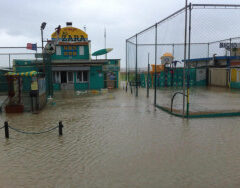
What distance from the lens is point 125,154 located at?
263 inches

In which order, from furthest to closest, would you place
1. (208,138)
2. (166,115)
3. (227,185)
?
(166,115)
(208,138)
(227,185)

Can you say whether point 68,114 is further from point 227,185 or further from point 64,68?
point 64,68

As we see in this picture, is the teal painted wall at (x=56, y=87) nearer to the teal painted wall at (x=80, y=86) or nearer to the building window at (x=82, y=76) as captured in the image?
the teal painted wall at (x=80, y=86)

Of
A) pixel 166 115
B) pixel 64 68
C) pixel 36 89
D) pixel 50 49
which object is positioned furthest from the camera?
pixel 64 68

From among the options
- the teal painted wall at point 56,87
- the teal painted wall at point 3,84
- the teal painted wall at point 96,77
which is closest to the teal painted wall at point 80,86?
the teal painted wall at point 96,77

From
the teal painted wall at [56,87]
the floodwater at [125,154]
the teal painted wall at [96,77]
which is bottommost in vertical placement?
the floodwater at [125,154]

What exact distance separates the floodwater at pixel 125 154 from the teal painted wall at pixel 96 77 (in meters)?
16.3

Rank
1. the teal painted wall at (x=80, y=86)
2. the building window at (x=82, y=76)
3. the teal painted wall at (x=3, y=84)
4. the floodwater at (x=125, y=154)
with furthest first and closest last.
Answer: the building window at (x=82, y=76), the teal painted wall at (x=80, y=86), the teal painted wall at (x=3, y=84), the floodwater at (x=125, y=154)

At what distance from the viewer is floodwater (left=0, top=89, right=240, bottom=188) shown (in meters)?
5.19

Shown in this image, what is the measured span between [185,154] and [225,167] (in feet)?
3.72

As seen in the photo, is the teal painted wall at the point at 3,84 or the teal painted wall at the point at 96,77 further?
the teal painted wall at the point at 96,77

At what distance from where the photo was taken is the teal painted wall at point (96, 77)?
88.7 ft

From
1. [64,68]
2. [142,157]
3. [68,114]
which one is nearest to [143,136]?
[142,157]

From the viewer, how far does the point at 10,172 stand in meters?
5.62
